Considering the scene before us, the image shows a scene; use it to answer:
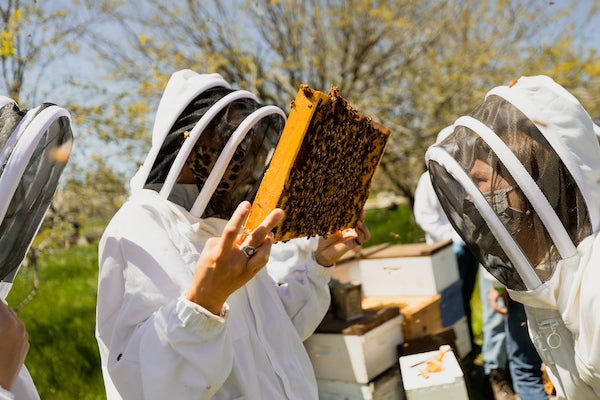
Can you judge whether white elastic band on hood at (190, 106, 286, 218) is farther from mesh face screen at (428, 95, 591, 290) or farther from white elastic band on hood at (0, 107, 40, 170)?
mesh face screen at (428, 95, 591, 290)

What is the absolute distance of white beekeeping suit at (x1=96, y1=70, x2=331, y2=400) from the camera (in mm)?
1518

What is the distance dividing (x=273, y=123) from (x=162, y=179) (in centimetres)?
55

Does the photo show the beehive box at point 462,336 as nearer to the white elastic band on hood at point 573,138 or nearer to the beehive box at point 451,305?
the beehive box at point 451,305

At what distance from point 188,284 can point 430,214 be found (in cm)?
405

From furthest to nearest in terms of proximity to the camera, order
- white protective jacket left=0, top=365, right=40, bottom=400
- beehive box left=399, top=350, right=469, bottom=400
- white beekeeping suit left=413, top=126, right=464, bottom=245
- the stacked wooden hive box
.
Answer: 1. white beekeeping suit left=413, top=126, right=464, bottom=245
2. the stacked wooden hive box
3. beehive box left=399, top=350, right=469, bottom=400
4. white protective jacket left=0, top=365, right=40, bottom=400

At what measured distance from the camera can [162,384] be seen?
1499 mm

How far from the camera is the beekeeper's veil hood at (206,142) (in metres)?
1.85

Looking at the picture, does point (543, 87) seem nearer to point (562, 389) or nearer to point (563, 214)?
point (563, 214)

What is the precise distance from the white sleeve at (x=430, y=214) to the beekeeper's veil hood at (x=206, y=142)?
11.6ft

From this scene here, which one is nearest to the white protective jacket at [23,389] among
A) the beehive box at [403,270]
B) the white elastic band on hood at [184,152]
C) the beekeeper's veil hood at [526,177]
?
the white elastic band on hood at [184,152]

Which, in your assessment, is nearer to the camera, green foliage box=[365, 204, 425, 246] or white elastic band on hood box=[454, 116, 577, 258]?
white elastic band on hood box=[454, 116, 577, 258]

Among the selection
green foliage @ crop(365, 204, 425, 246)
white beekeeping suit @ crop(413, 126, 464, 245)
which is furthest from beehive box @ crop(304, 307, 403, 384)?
green foliage @ crop(365, 204, 425, 246)

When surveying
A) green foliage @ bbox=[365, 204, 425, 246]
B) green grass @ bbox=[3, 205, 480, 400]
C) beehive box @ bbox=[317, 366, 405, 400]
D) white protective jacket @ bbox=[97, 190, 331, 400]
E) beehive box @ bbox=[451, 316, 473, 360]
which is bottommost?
green foliage @ bbox=[365, 204, 425, 246]

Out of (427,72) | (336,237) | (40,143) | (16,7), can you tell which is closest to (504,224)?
(336,237)
